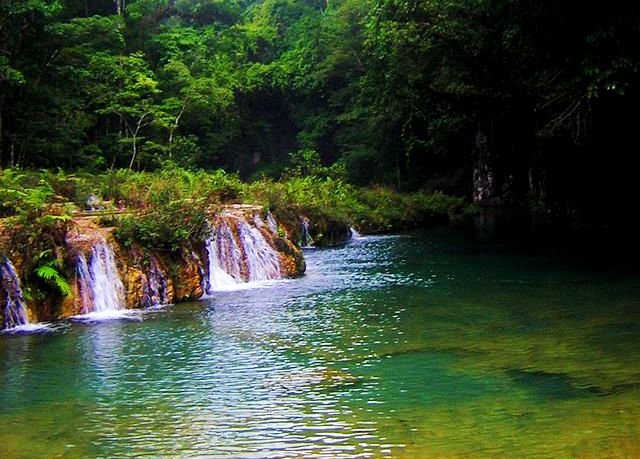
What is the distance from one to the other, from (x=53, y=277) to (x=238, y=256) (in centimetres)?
548

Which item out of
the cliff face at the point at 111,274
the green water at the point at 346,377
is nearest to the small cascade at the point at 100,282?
the cliff face at the point at 111,274

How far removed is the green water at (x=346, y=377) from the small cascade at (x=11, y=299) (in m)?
0.85

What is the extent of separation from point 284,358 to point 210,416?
7.92ft

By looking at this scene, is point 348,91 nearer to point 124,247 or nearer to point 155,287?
point 124,247

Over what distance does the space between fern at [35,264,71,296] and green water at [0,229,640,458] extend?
80cm

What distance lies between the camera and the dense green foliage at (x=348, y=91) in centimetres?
1833

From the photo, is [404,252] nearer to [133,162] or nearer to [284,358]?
[284,358]

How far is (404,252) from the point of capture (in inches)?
892

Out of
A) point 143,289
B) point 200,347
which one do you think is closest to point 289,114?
point 143,289

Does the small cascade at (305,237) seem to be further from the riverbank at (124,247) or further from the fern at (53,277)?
the fern at (53,277)

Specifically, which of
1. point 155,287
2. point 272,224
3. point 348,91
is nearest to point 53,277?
point 155,287

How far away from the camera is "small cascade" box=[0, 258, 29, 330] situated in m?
12.2

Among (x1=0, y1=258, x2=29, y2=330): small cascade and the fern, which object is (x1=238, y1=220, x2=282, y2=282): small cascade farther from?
(x1=0, y1=258, x2=29, y2=330): small cascade

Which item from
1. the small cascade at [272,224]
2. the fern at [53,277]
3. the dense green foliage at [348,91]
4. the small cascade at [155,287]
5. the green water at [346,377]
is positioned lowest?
the green water at [346,377]
